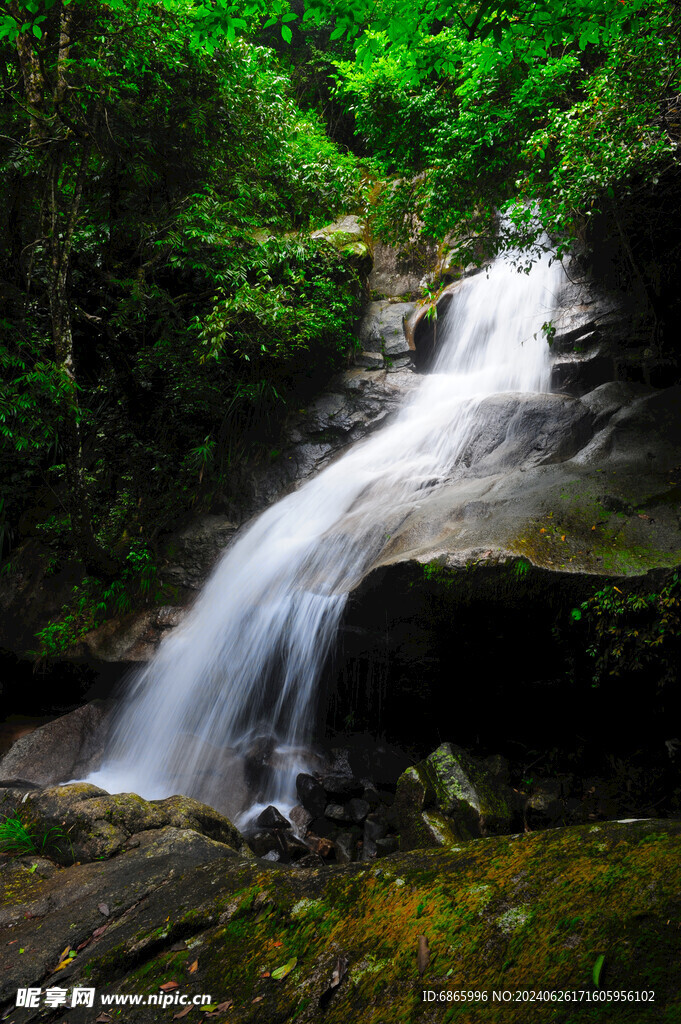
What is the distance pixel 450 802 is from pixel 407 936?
2.29 metres

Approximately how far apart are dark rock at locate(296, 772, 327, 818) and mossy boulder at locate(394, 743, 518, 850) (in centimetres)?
106

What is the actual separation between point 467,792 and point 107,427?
32.0 ft

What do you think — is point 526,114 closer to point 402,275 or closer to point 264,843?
point 402,275

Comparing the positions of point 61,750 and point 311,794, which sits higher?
point 61,750

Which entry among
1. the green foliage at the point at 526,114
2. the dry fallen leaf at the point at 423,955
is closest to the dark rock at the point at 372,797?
the dry fallen leaf at the point at 423,955

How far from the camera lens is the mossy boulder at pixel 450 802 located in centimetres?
376

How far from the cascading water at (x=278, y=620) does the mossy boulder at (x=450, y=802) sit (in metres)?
1.76

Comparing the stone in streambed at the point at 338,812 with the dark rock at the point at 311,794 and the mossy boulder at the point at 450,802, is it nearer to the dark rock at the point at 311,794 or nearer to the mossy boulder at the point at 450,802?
the dark rock at the point at 311,794

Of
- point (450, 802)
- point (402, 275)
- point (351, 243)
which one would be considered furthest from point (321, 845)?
point (402, 275)

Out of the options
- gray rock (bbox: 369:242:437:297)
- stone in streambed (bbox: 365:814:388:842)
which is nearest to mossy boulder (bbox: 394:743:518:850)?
stone in streambed (bbox: 365:814:388:842)

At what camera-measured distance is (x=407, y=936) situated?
180 centimetres

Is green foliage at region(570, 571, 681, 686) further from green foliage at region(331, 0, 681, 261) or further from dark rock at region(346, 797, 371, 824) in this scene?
green foliage at region(331, 0, 681, 261)

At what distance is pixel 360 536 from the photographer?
671 centimetres

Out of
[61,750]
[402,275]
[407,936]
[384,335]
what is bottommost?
[61,750]
